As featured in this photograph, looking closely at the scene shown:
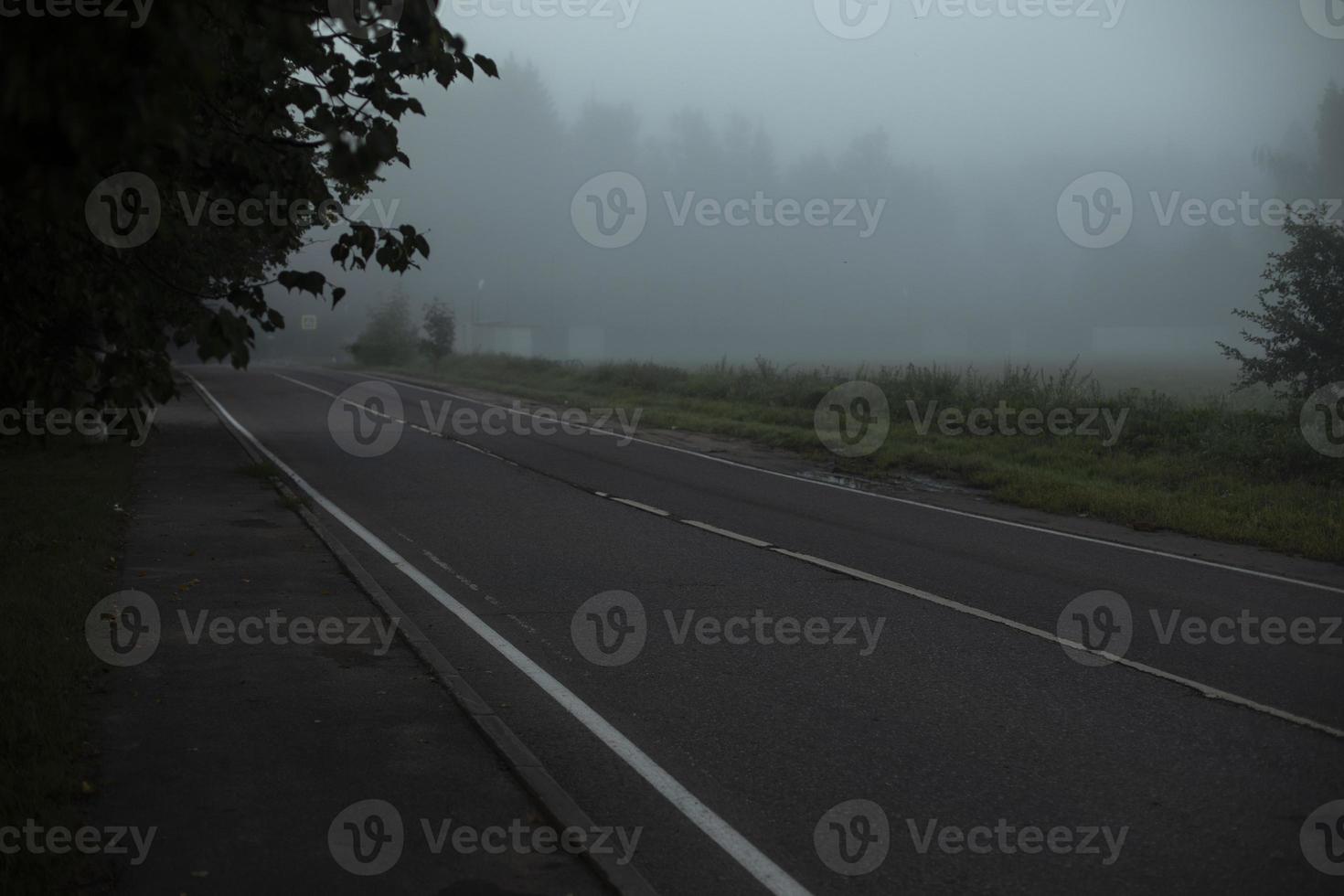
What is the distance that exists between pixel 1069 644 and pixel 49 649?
651cm

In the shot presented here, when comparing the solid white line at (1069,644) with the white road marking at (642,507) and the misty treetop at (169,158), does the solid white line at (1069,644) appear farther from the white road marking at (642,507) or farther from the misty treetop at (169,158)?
the misty treetop at (169,158)

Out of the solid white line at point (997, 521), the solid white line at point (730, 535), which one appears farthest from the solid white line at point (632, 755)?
the solid white line at point (997, 521)

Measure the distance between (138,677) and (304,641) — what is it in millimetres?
1082

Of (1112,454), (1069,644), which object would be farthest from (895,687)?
(1112,454)

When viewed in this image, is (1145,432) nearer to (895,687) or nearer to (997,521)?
(997,521)

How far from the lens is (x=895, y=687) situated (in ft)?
20.8

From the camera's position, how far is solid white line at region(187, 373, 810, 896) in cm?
415

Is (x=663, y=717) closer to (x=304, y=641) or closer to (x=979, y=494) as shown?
(x=304, y=641)

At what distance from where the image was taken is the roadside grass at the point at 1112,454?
12648 millimetres

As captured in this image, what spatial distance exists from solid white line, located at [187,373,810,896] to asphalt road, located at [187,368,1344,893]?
16 millimetres

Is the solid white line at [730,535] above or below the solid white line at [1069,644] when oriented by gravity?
below

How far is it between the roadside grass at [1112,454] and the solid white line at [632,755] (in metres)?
8.46

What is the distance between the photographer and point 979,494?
15.0 metres

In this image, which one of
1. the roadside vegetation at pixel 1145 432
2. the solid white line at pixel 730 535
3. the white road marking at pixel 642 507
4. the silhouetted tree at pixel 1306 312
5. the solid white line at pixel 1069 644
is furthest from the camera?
the silhouetted tree at pixel 1306 312
